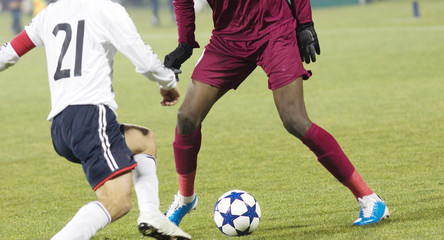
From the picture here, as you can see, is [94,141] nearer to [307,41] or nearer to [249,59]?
[249,59]

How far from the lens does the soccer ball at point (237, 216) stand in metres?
4.80

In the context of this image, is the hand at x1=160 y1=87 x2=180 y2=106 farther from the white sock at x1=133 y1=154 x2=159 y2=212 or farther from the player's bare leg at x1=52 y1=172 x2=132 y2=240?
the player's bare leg at x1=52 y1=172 x2=132 y2=240

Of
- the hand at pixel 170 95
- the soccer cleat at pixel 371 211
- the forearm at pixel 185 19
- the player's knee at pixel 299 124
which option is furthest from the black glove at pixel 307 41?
the hand at pixel 170 95

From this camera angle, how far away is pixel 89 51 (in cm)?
410

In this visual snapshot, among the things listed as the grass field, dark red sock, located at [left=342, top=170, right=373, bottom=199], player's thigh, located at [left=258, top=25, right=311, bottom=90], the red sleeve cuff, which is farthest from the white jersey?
dark red sock, located at [left=342, top=170, right=373, bottom=199]

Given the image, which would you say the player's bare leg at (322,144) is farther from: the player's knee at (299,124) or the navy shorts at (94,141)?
the navy shorts at (94,141)

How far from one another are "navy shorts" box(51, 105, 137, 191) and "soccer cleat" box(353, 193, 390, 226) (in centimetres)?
152

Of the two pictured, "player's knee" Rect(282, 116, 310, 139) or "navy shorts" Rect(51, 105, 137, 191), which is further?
"player's knee" Rect(282, 116, 310, 139)

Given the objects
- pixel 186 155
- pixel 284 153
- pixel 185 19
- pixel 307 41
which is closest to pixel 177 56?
pixel 185 19

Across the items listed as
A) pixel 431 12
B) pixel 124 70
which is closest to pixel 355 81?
pixel 124 70

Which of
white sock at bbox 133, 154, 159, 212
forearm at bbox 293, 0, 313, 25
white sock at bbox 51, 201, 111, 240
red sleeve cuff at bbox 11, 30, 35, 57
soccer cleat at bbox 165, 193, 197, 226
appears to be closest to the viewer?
white sock at bbox 51, 201, 111, 240

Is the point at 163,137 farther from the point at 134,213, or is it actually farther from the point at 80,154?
the point at 80,154

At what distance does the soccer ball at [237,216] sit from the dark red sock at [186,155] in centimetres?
32

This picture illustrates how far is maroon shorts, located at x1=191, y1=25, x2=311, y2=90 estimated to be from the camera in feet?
16.0
